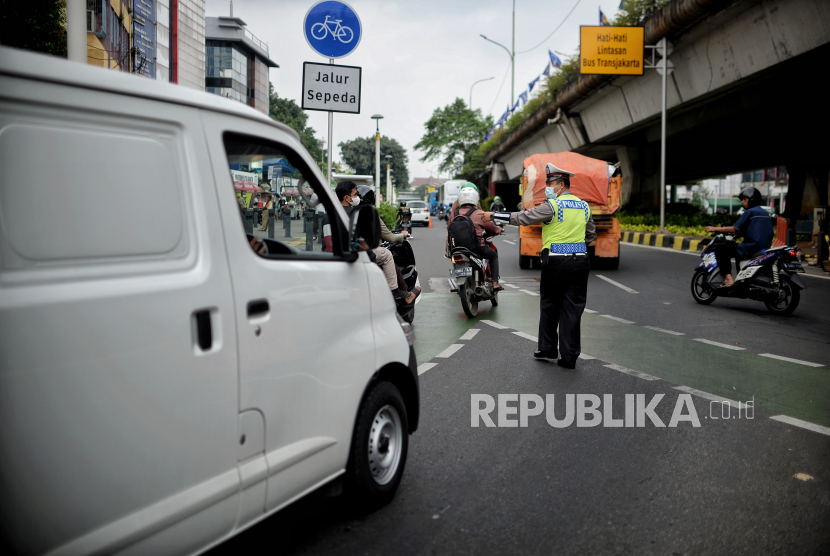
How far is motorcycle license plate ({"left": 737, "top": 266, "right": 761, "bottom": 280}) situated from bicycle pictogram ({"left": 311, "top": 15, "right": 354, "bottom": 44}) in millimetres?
6190

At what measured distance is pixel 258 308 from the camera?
266 centimetres

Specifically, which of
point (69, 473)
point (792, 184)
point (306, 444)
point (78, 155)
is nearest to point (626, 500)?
point (306, 444)

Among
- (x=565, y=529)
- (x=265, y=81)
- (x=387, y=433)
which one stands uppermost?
(x=265, y=81)

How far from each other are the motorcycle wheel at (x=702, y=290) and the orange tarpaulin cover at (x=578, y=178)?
512 cm

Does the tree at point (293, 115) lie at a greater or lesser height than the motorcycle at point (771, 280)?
greater

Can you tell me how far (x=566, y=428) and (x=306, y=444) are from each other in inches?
99.1

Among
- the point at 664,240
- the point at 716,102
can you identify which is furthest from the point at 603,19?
the point at 664,240

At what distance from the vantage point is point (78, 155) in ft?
6.89

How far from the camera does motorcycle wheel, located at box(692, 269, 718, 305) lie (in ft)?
36.2

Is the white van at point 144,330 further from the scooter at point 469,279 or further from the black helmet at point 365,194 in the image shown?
the scooter at point 469,279

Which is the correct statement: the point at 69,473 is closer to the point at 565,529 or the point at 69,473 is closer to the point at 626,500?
the point at 565,529

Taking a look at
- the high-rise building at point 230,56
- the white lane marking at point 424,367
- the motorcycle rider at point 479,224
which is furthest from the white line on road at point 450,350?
the high-rise building at point 230,56

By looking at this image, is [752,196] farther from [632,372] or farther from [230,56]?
[230,56]

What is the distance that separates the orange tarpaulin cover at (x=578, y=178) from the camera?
16.0m
